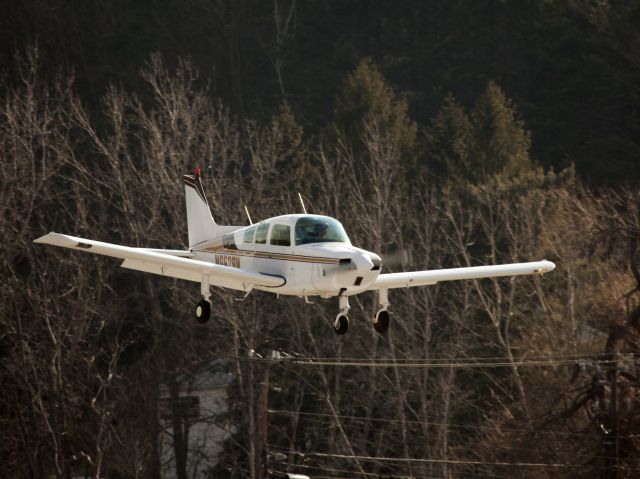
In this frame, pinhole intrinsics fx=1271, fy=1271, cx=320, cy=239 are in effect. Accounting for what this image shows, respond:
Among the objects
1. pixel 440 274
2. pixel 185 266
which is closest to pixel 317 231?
pixel 185 266

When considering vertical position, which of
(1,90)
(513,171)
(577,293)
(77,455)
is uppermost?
(1,90)

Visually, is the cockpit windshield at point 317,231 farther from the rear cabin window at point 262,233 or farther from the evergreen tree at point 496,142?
the evergreen tree at point 496,142

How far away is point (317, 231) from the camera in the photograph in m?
22.1

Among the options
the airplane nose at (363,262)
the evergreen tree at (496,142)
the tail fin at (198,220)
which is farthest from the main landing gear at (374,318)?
the evergreen tree at (496,142)

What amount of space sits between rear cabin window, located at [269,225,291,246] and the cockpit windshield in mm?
213

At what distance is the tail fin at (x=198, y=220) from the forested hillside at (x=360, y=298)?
109 inches

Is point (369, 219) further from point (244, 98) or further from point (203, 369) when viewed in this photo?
point (244, 98)

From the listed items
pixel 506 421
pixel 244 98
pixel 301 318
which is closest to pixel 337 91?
pixel 244 98

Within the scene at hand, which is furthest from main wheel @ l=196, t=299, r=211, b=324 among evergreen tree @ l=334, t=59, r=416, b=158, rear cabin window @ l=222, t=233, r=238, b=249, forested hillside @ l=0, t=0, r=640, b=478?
evergreen tree @ l=334, t=59, r=416, b=158

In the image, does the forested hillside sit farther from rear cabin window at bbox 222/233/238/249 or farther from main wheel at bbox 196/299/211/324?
rear cabin window at bbox 222/233/238/249

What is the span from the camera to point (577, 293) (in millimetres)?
39344

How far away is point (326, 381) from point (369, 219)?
18.1ft

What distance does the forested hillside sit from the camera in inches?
1447

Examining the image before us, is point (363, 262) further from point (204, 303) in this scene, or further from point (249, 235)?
point (204, 303)
